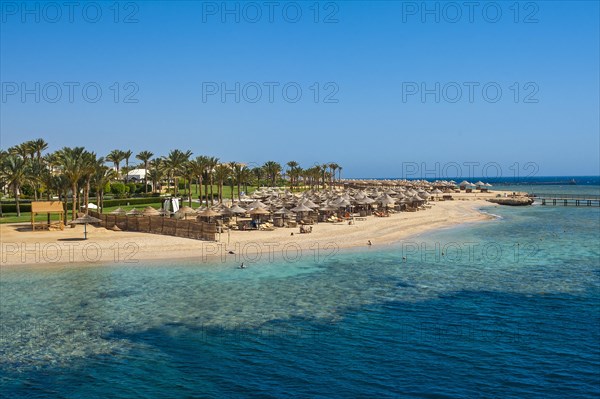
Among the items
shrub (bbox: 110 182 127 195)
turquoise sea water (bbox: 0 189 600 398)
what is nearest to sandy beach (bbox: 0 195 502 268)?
turquoise sea water (bbox: 0 189 600 398)

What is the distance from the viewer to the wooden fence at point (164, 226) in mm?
34094

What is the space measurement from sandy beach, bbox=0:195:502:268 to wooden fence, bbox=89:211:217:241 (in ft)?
2.59

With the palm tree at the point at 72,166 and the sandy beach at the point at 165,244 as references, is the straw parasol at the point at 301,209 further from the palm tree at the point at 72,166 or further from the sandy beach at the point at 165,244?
the palm tree at the point at 72,166

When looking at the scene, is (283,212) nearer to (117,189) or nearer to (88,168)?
(88,168)

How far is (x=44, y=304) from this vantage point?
19.6 metres

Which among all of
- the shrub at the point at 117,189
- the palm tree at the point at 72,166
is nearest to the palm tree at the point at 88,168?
the palm tree at the point at 72,166

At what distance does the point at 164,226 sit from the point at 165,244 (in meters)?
4.03

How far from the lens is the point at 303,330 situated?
16422 mm

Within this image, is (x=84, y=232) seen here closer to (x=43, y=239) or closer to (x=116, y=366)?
(x=43, y=239)

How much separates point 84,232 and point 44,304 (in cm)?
1680

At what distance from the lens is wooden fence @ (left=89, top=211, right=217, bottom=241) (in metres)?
34.1

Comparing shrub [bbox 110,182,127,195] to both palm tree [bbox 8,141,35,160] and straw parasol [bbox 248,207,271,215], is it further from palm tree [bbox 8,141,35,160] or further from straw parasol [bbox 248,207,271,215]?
straw parasol [bbox 248,207,271,215]

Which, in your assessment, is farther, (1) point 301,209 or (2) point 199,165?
(2) point 199,165

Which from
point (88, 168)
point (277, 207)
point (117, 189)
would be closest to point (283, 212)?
point (277, 207)
